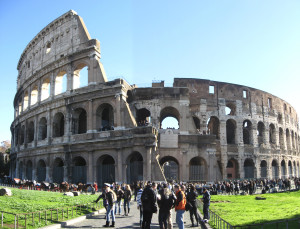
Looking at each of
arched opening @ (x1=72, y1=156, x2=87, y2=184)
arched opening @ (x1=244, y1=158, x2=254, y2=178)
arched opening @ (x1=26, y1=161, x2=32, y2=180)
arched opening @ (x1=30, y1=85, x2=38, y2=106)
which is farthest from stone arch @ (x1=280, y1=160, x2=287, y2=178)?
arched opening @ (x1=30, y1=85, x2=38, y2=106)

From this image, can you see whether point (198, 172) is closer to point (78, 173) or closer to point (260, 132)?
point (78, 173)

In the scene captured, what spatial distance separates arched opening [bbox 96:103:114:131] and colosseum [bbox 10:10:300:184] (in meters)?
0.11

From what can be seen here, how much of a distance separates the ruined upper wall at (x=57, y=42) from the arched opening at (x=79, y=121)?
6361mm

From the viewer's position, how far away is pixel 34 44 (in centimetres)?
3778

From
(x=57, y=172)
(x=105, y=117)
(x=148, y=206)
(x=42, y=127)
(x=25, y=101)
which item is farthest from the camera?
(x=25, y=101)

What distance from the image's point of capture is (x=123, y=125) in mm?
26406

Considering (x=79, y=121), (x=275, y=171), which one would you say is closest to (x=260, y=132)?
(x=275, y=171)

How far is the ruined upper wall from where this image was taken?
1201 inches

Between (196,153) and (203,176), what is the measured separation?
225 centimetres

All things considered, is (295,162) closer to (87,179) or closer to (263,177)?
(263,177)

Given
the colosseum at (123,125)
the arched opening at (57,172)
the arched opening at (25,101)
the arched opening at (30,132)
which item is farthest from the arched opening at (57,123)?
the arched opening at (25,101)

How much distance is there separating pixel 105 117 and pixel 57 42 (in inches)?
410

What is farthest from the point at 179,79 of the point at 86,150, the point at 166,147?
the point at 86,150

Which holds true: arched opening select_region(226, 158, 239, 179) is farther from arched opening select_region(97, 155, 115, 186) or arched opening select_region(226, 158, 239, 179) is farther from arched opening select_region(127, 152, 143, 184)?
arched opening select_region(97, 155, 115, 186)
